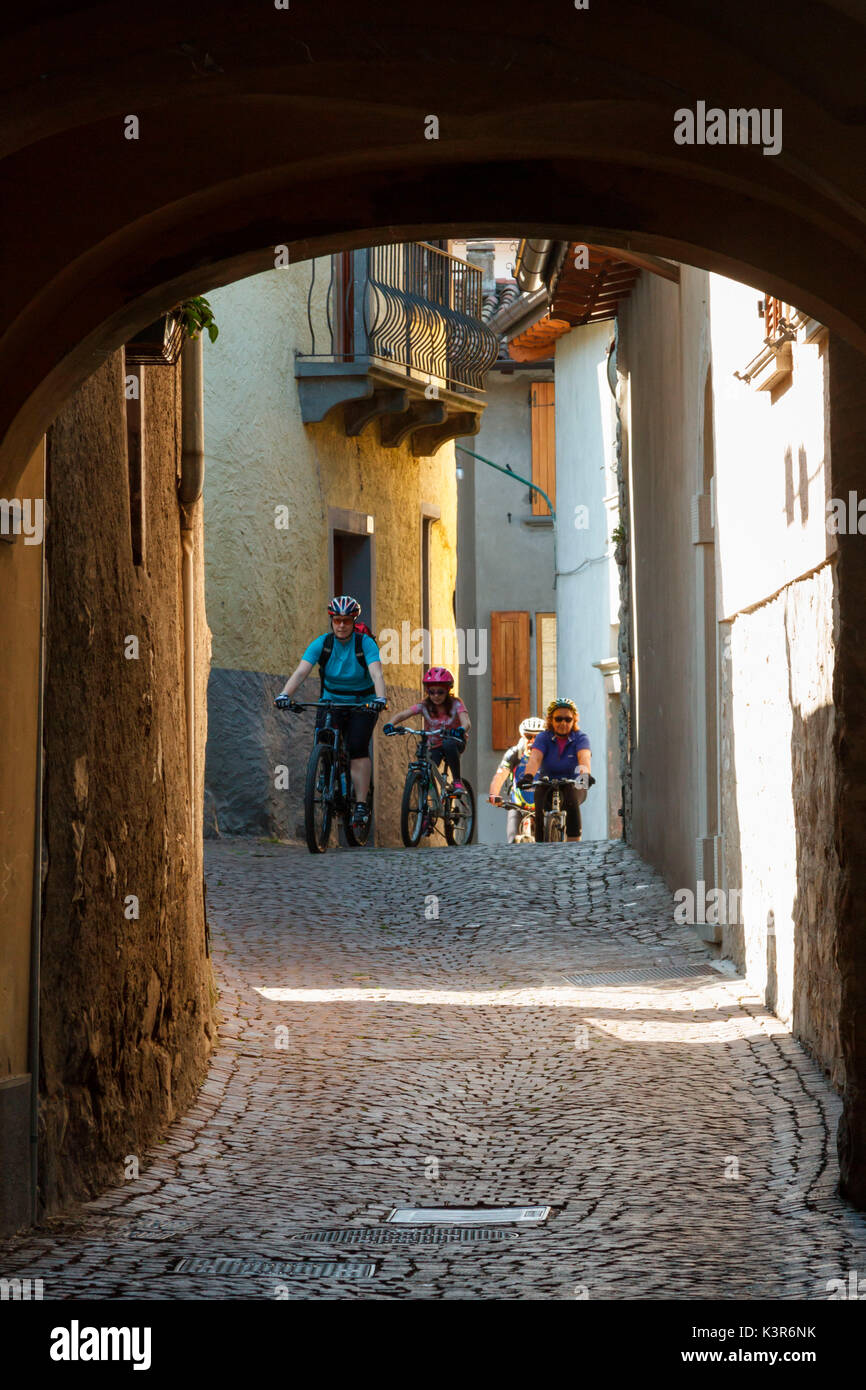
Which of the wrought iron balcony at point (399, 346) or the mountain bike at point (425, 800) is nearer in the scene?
the mountain bike at point (425, 800)

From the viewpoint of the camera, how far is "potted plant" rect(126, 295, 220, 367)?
671 centimetres

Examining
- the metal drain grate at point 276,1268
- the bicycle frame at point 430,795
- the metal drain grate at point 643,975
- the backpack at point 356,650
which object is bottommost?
the metal drain grate at point 276,1268

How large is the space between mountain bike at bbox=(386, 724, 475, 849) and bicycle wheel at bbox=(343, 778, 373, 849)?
0.39 m

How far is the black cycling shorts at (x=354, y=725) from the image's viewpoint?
13508 mm

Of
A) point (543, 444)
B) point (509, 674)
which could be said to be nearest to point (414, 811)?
point (509, 674)

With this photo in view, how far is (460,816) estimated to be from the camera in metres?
15.2

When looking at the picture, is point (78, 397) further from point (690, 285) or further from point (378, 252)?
point (378, 252)

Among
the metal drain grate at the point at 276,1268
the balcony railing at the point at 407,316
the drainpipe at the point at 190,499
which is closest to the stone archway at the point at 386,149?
the metal drain grate at the point at 276,1268

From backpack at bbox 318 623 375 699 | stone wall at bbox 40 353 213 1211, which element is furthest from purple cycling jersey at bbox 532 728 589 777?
stone wall at bbox 40 353 213 1211

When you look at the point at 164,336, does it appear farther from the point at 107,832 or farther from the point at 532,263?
the point at 532,263

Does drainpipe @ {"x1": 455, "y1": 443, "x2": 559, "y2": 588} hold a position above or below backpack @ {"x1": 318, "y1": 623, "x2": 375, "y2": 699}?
above

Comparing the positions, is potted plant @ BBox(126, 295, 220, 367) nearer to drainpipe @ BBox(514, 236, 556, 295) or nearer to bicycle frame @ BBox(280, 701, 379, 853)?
→ drainpipe @ BBox(514, 236, 556, 295)

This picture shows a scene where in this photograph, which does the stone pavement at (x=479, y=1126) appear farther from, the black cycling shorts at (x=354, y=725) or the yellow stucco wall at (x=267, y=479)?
the yellow stucco wall at (x=267, y=479)

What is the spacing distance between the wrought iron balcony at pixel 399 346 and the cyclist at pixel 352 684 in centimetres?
501
